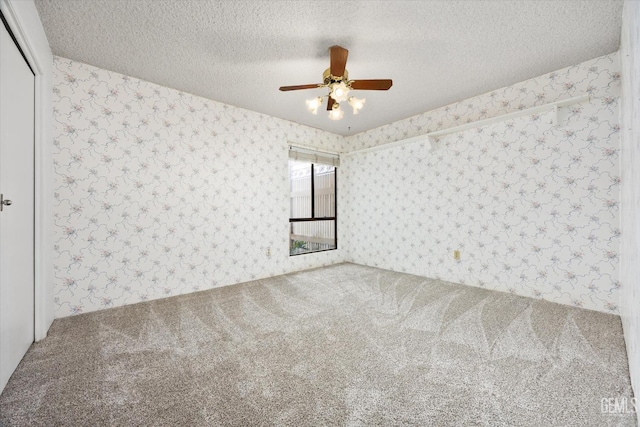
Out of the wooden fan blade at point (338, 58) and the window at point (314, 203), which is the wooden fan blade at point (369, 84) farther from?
the window at point (314, 203)

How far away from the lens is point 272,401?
1205 mm

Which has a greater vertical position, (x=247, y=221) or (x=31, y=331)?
(x=247, y=221)

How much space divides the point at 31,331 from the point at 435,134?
4.15m

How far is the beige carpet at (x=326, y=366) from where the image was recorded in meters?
1.13

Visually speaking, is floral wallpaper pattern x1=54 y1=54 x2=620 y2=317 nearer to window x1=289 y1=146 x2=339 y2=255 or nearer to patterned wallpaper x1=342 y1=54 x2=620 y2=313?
patterned wallpaper x1=342 y1=54 x2=620 y2=313

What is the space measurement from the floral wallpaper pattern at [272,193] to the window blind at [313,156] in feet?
0.61

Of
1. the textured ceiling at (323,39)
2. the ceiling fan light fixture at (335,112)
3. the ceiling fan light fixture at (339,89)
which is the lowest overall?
the ceiling fan light fixture at (335,112)

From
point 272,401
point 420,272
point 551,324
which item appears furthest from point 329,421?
point 420,272

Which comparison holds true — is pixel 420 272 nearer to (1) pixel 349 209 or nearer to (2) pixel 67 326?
(1) pixel 349 209

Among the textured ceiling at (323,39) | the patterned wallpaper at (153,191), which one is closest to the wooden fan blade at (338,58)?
the textured ceiling at (323,39)

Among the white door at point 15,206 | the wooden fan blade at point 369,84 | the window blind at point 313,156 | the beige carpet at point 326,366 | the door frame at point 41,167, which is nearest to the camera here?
the beige carpet at point 326,366

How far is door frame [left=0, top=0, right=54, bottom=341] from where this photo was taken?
65.0 inches

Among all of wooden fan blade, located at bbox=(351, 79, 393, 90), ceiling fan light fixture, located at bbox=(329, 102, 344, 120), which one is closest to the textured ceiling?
wooden fan blade, located at bbox=(351, 79, 393, 90)

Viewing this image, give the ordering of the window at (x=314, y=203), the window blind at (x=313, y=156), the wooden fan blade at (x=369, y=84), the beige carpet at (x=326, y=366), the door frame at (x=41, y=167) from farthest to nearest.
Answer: the window at (x=314, y=203)
the window blind at (x=313, y=156)
the wooden fan blade at (x=369, y=84)
the door frame at (x=41, y=167)
the beige carpet at (x=326, y=366)
